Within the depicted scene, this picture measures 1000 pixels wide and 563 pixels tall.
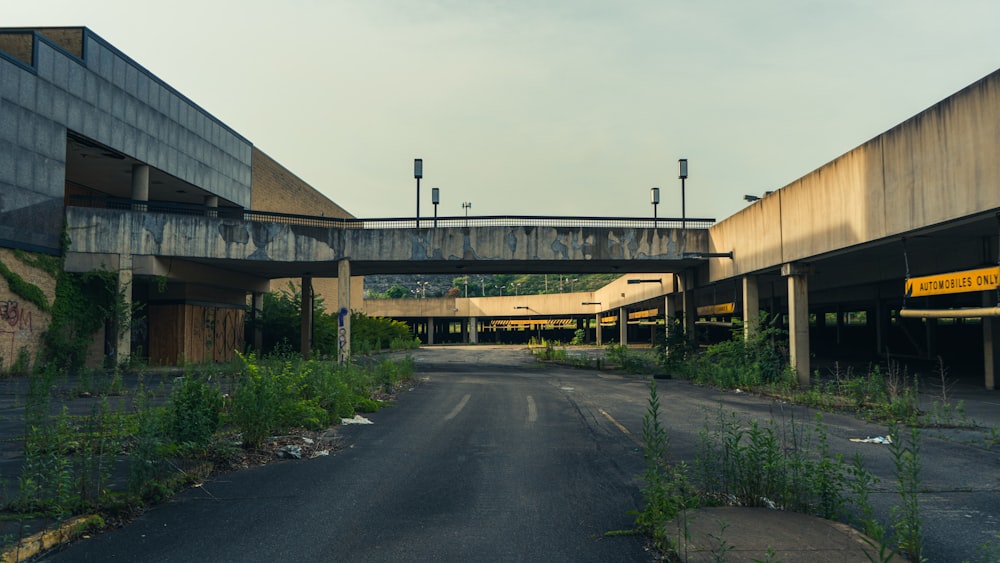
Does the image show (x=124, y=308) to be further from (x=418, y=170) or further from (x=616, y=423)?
(x=616, y=423)

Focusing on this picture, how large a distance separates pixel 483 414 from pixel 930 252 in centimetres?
1491

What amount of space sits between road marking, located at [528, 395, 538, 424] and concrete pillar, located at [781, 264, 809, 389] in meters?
9.03

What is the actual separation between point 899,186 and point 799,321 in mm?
6752

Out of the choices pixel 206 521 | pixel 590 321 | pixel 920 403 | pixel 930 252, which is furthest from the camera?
pixel 590 321

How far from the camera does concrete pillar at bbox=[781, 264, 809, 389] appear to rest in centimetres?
1920

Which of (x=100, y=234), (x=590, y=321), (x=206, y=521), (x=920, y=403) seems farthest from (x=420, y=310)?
(x=206, y=521)

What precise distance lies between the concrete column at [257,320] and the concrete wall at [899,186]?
2941 cm

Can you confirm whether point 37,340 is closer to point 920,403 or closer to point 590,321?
point 920,403

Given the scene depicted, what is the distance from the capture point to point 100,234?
24.2 meters

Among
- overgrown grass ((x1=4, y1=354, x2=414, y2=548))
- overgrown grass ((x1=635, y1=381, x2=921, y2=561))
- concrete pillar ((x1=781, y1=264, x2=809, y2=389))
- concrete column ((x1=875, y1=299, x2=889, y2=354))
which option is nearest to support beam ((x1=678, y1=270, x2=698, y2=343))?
concrete pillar ((x1=781, y1=264, x2=809, y2=389))

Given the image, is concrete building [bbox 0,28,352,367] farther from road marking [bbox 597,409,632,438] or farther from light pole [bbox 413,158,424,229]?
road marking [bbox 597,409,632,438]

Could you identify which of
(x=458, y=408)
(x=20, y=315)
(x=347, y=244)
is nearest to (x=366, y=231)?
(x=347, y=244)

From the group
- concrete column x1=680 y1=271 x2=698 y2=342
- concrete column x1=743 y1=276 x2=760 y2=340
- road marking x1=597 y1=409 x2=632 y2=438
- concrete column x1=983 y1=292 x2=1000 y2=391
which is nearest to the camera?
road marking x1=597 y1=409 x2=632 y2=438

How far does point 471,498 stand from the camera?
679 centimetres
